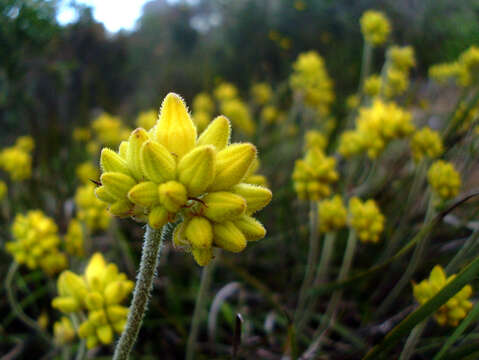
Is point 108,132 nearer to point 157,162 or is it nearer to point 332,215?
point 332,215

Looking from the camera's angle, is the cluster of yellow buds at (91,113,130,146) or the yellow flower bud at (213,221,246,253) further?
the cluster of yellow buds at (91,113,130,146)

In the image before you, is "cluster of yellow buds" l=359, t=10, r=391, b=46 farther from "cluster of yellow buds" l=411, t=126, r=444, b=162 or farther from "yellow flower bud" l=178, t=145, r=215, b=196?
"yellow flower bud" l=178, t=145, r=215, b=196

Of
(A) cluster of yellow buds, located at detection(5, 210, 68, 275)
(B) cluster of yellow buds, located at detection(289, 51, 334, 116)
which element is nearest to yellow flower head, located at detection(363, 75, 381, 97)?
(B) cluster of yellow buds, located at detection(289, 51, 334, 116)

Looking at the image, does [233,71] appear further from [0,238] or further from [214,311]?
[214,311]

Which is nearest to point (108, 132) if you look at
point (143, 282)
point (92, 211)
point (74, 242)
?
point (92, 211)

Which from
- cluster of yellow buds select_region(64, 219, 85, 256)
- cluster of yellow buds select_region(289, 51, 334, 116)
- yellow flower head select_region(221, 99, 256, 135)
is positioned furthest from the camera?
yellow flower head select_region(221, 99, 256, 135)

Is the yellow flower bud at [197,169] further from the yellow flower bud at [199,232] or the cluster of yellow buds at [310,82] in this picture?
the cluster of yellow buds at [310,82]
